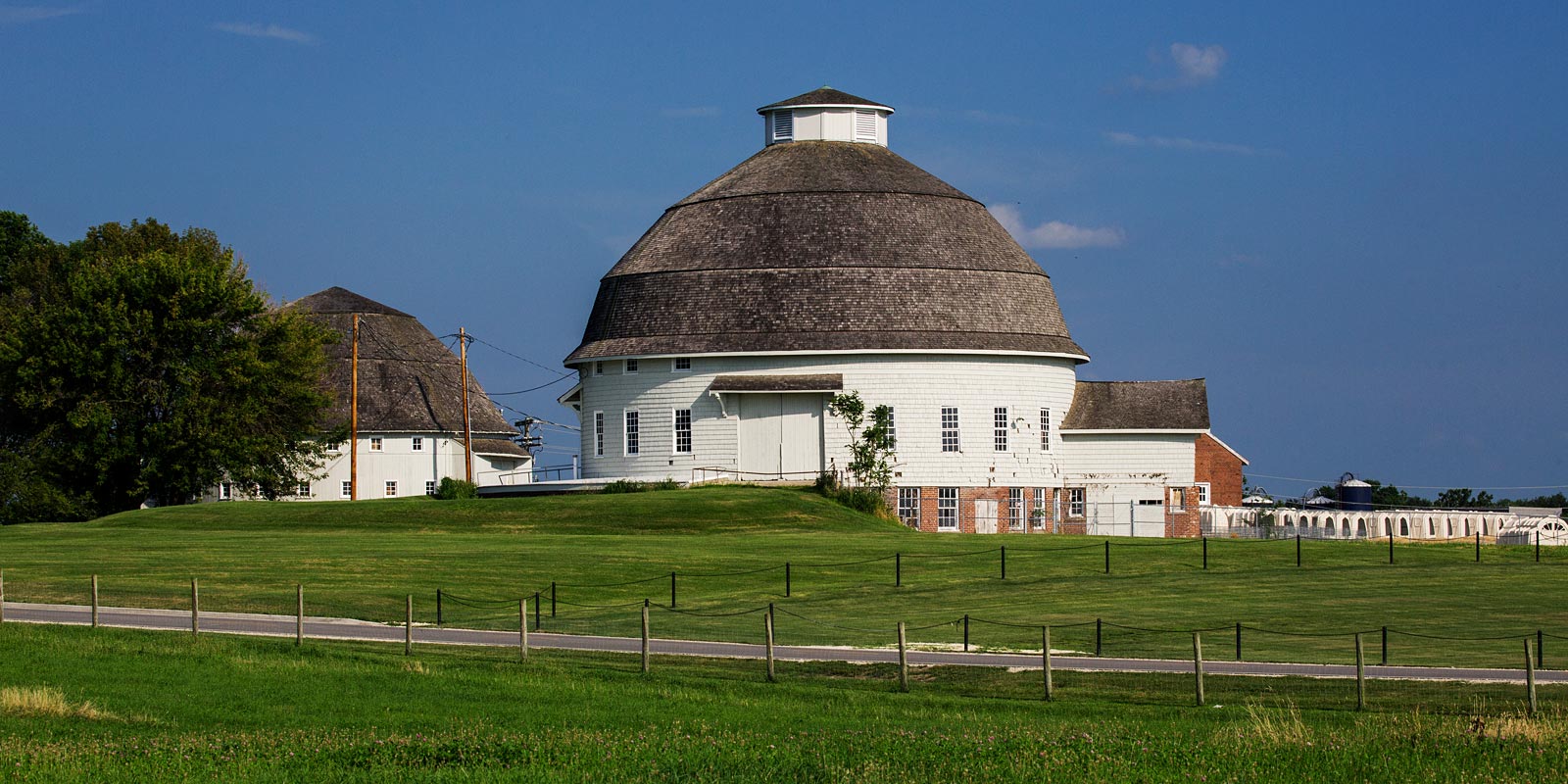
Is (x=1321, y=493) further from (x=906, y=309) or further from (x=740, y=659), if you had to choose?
(x=740, y=659)

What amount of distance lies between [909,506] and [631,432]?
9.53 m

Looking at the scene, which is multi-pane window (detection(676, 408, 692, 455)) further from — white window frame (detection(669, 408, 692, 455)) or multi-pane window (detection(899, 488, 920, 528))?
multi-pane window (detection(899, 488, 920, 528))

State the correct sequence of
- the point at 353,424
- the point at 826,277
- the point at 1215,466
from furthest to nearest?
the point at 353,424, the point at 1215,466, the point at 826,277

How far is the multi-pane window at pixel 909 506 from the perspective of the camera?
5781cm

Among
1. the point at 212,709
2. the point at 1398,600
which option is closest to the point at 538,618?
the point at 212,709

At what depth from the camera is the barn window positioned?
65938 mm

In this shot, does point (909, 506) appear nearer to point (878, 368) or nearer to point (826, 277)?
point (878, 368)

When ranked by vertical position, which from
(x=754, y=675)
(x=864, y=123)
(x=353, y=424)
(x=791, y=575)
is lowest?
(x=754, y=675)

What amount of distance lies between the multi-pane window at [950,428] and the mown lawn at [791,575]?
218 inches

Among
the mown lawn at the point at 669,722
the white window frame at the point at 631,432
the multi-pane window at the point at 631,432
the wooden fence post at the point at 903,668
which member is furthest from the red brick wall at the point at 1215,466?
the wooden fence post at the point at 903,668

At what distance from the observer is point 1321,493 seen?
3231 inches

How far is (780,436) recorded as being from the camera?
2283 inches

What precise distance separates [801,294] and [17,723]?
4127cm

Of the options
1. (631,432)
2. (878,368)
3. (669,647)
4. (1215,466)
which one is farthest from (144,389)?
(669,647)
